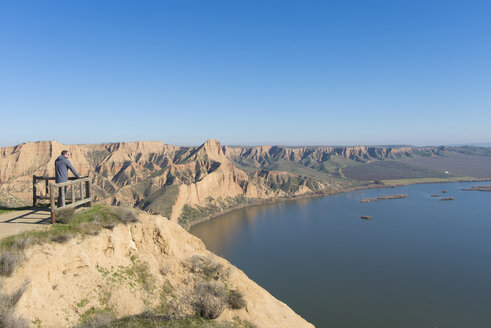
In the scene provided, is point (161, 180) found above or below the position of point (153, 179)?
below

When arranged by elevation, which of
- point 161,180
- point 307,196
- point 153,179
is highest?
point 153,179

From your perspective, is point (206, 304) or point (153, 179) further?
point (153, 179)

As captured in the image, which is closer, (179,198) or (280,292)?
(280,292)

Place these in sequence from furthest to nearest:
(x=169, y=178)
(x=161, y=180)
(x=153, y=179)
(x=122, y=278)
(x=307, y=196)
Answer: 1. (x=307, y=196)
2. (x=169, y=178)
3. (x=161, y=180)
4. (x=153, y=179)
5. (x=122, y=278)

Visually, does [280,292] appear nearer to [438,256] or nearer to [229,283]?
[229,283]

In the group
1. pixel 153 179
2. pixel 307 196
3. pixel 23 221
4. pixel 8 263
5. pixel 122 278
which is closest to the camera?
pixel 8 263

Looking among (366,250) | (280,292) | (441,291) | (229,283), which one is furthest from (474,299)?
(229,283)

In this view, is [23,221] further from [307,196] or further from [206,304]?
[307,196]

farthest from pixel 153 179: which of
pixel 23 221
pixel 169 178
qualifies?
pixel 23 221
